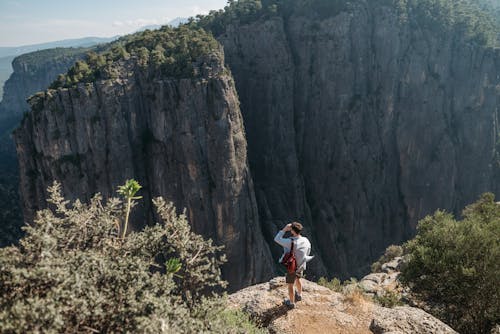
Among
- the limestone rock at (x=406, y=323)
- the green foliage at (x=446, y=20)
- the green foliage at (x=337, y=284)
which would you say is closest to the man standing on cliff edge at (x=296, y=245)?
the limestone rock at (x=406, y=323)

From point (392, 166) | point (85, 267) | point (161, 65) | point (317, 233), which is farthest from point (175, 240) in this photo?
point (392, 166)

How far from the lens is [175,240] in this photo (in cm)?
861

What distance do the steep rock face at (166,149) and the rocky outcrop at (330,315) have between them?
77.1ft

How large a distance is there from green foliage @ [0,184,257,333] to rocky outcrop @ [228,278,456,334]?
171 inches

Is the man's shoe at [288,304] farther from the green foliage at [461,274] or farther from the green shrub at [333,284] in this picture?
the green shrub at [333,284]

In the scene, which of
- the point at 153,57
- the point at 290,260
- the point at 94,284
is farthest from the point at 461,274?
the point at 153,57

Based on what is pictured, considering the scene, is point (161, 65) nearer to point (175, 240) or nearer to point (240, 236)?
point (240, 236)

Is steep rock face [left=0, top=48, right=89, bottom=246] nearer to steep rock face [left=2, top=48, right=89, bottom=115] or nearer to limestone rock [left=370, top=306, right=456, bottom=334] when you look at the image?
steep rock face [left=2, top=48, right=89, bottom=115]

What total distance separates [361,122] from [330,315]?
161 ft

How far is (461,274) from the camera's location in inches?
593

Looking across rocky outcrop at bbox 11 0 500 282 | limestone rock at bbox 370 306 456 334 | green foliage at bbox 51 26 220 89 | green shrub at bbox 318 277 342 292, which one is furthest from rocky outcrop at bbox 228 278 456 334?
rocky outcrop at bbox 11 0 500 282

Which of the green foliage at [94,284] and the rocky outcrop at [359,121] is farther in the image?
the rocky outcrop at [359,121]

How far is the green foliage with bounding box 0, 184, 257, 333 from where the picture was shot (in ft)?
18.8

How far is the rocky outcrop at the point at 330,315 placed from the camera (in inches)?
455
